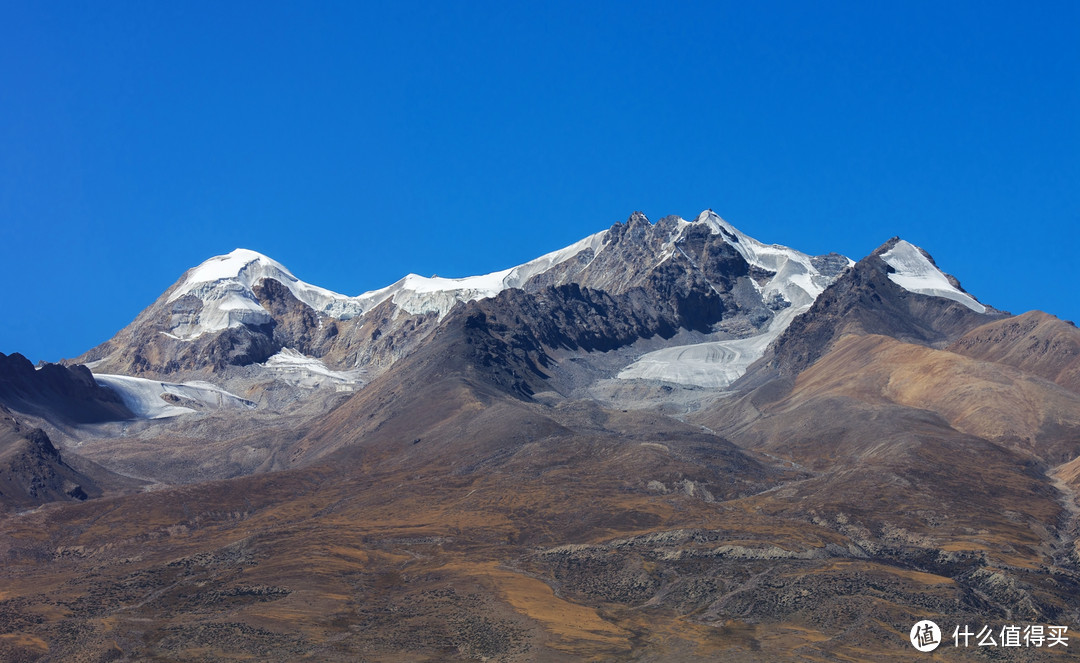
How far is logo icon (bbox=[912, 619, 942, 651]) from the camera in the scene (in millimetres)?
123125

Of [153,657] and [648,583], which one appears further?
[648,583]

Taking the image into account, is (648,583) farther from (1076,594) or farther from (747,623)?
(1076,594)

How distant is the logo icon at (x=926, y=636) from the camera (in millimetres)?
123125

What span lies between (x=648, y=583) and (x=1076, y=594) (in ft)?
156

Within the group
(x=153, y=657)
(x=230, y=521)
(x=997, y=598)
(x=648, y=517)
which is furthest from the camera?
(x=230, y=521)

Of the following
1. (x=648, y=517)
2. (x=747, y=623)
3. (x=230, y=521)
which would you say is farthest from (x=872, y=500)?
(x=230, y=521)

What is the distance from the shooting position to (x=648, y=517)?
567 feet

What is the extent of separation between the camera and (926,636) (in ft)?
409

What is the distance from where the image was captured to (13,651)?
118812 mm

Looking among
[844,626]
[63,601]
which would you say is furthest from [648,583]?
[63,601]

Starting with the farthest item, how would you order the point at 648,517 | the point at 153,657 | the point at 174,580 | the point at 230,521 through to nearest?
the point at 230,521
the point at 648,517
the point at 174,580
the point at 153,657

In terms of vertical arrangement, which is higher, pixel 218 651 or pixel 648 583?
pixel 648 583

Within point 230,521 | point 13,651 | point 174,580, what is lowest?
point 13,651

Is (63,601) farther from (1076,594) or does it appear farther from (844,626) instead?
(1076,594)
